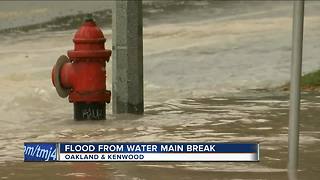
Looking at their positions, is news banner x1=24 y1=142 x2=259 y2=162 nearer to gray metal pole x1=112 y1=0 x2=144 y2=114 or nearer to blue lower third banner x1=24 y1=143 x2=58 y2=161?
blue lower third banner x1=24 y1=143 x2=58 y2=161

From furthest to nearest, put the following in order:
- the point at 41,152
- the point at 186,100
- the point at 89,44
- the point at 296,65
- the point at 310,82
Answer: the point at 310,82, the point at 186,100, the point at 89,44, the point at 41,152, the point at 296,65

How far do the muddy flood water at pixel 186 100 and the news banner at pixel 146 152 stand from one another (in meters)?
0.13

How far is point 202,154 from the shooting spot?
663 centimetres

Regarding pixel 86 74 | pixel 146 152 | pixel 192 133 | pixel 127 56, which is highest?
pixel 127 56

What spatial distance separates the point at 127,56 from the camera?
9.92 metres

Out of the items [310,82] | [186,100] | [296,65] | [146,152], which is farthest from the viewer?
[310,82]

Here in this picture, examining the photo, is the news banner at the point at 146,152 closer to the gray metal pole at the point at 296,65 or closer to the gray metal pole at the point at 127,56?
the gray metal pole at the point at 296,65

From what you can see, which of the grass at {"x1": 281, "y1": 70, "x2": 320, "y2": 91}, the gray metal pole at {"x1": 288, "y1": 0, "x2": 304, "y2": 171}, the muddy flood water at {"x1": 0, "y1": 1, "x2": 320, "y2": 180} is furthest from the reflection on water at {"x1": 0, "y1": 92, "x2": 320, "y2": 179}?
the gray metal pole at {"x1": 288, "y1": 0, "x2": 304, "y2": 171}

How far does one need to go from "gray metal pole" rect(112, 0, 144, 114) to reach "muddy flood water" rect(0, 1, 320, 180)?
22 centimetres

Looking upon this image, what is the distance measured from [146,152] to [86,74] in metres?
3.00

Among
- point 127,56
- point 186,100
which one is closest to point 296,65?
point 127,56

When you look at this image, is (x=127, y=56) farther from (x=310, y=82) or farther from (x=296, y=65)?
(x=296, y=65)

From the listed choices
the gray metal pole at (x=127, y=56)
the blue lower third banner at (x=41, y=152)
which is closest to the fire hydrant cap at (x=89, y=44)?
the gray metal pole at (x=127, y=56)

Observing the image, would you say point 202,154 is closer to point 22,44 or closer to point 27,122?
point 27,122
